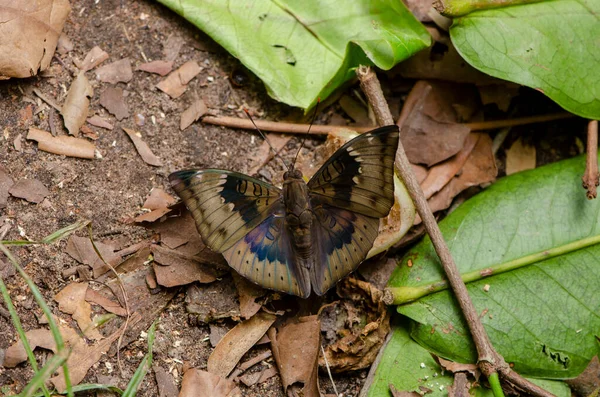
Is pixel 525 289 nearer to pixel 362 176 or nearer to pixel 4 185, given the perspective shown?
pixel 362 176

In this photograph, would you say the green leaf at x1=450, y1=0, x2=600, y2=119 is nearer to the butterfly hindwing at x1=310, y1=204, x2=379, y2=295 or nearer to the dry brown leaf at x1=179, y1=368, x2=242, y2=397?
the butterfly hindwing at x1=310, y1=204, x2=379, y2=295

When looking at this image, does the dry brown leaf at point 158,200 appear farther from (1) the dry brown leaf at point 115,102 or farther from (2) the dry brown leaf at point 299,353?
(2) the dry brown leaf at point 299,353

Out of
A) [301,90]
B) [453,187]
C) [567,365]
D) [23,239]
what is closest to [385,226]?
[453,187]

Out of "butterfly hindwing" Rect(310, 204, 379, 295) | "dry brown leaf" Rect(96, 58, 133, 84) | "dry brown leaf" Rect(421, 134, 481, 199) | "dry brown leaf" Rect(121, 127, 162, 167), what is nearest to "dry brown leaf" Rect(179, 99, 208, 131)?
"dry brown leaf" Rect(121, 127, 162, 167)

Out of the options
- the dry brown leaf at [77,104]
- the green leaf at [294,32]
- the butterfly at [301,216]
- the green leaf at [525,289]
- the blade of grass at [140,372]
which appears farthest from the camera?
the green leaf at [294,32]

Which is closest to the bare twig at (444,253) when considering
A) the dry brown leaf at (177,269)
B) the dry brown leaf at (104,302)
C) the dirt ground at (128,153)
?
the dirt ground at (128,153)

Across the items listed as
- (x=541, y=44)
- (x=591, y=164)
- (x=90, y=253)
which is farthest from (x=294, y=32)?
(x=591, y=164)
